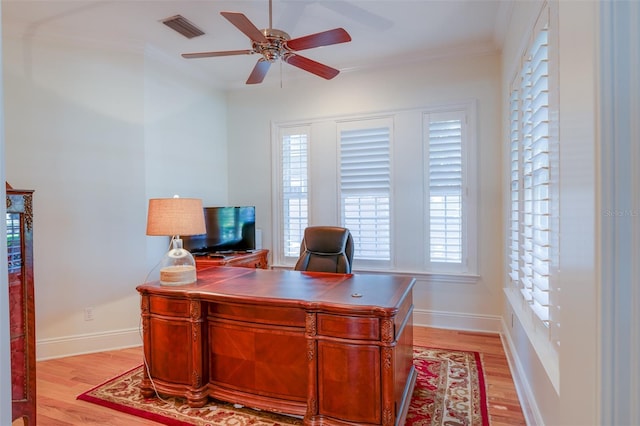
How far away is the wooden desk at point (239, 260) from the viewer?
3756 millimetres

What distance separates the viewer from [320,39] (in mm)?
2346

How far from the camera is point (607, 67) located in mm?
490

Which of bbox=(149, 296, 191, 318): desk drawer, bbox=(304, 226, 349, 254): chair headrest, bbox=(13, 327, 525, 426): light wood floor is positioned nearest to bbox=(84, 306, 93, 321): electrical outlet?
bbox=(13, 327, 525, 426): light wood floor

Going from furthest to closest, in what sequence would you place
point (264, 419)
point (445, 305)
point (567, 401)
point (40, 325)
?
point (445, 305) → point (40, 325) → point (264, 419) → point (567, 401)

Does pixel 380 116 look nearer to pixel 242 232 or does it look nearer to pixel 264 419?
pixel 242 232

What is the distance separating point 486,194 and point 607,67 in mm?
3492

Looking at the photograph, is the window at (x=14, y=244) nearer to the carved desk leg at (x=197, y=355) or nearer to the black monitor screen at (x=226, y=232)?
the carved desk leg at (x=197, y=355)

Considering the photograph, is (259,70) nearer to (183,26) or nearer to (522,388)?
(183,26)

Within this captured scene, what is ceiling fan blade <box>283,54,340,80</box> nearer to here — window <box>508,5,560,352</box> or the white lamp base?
window <box>508,5,560,352</box>

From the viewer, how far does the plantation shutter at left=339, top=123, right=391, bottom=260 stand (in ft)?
13.5

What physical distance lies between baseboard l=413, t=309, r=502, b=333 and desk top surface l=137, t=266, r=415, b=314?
1599 mm

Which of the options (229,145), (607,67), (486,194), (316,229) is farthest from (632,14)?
(229,145)

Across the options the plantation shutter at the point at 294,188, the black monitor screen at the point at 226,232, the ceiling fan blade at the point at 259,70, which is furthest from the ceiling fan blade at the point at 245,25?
the black monitor screen at the point at 226,232

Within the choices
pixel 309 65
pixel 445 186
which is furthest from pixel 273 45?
pixel 445 186
